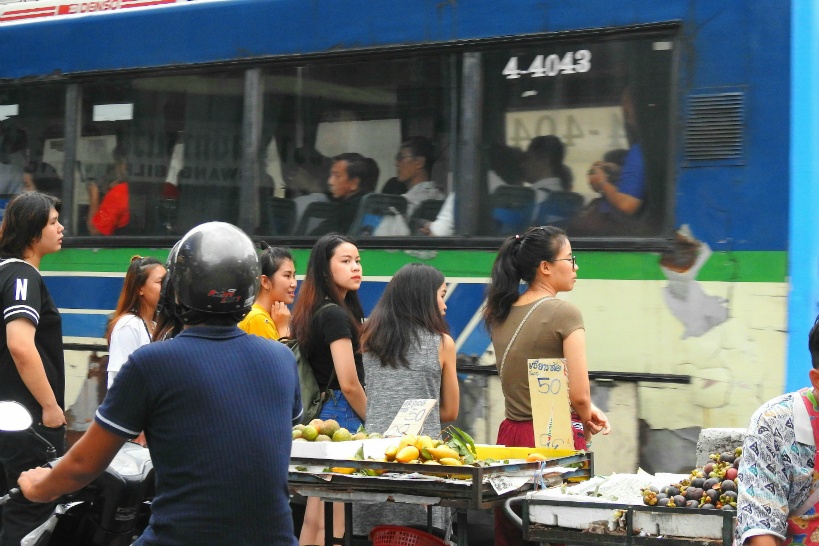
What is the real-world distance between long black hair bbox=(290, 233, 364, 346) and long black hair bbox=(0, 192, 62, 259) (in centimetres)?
133

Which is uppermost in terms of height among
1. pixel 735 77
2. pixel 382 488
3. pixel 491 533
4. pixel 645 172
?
pixel 735 77

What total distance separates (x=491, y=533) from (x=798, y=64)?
10.2 ft

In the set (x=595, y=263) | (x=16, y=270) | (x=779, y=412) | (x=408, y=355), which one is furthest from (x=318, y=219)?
(x=779, y=412)

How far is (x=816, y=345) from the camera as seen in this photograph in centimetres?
341

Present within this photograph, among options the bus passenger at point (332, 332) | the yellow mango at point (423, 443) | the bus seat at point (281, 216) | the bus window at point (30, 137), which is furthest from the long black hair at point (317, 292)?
the bus window at point (30, 137)

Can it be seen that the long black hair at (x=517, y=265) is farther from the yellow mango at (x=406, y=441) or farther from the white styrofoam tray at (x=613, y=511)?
the white styrofoam tray at (x=613, y=511)

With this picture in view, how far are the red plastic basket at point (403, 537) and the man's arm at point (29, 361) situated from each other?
1.73 meters

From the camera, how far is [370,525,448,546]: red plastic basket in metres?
5.52

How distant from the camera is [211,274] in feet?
11.5

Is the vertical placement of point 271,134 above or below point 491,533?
above

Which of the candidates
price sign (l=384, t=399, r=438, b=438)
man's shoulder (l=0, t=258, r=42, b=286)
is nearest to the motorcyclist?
price sign (l=384, t=399, r=438, b=438)

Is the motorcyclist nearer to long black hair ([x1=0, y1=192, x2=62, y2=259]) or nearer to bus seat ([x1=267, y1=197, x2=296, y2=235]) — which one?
long black hair ([x1=0, y1=192, x2=62, y2=259])

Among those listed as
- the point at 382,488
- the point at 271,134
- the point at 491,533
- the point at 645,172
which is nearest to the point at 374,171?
the point at 271,134

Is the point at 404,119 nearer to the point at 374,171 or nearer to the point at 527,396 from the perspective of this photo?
the point at 374,171
